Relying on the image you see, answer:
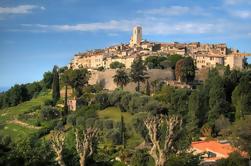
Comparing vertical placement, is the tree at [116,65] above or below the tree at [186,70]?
above

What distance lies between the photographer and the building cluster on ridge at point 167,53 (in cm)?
8131

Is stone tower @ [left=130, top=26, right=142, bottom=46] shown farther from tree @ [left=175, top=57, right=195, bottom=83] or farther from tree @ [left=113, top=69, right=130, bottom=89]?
tree @ [left=113, top=69, right=130, bottom=89]

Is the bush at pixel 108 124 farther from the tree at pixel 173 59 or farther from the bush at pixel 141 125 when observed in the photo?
the tree at pixel 173 59

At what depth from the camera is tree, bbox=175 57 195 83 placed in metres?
65.6

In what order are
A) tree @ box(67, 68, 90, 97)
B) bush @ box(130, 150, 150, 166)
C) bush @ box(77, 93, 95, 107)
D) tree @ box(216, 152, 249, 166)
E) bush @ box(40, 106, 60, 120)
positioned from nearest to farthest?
tree @ box(216, 152, 249, 166) → bush @ box(130, 150, 150, 166) → bush @ box(40, 106, 60, 120) → bush @ box(77, 93, 95, 107) → tree @ box(67, 68, 90, 97)

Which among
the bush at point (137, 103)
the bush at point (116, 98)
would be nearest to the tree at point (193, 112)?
Answer: the bush at point (137, 103)

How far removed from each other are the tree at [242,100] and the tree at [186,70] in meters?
17.5

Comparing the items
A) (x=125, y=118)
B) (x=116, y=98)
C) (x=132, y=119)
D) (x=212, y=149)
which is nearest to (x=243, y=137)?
(x=212, y=149)

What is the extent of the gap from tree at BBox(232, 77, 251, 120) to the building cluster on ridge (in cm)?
3076

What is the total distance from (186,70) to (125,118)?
15.4 meters

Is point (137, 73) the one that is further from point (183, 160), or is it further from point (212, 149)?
point (183, 160)

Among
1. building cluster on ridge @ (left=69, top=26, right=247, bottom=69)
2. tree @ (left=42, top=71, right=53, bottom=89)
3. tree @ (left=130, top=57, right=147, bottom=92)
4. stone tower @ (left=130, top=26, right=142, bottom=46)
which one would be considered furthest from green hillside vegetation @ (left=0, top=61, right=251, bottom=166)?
stone tower @ (left=130, top=26, right=142, bottom=46)

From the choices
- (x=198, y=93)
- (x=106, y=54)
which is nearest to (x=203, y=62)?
(x=106, y=54)

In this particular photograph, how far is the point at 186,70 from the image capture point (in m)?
66.1
